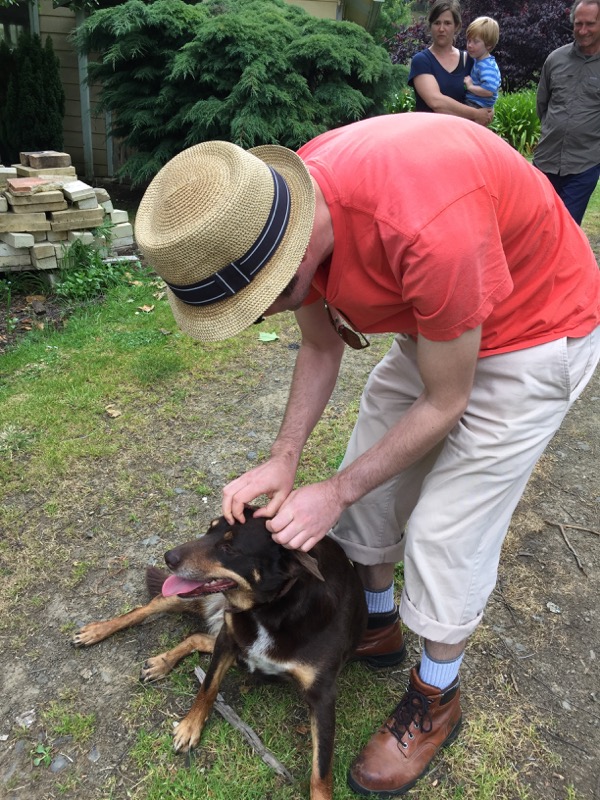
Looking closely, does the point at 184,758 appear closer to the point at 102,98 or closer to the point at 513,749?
the point at 513,749

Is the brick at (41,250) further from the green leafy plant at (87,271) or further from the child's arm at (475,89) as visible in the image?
the child's arm at (475,89)

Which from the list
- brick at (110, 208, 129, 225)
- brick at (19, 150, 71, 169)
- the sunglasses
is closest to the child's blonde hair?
brick at (110, 208, 129, 225)

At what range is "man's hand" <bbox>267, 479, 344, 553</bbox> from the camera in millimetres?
1786

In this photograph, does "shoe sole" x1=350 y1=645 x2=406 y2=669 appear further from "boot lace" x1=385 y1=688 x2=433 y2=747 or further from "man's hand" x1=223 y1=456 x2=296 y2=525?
"man's hand" x1=223 y1=456 x2=296 y2=525

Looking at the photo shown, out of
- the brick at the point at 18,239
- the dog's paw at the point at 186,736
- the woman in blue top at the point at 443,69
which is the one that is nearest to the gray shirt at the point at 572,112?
the woman in blue top at the point at 443,69

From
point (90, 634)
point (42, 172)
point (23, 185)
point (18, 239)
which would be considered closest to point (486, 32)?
point (42, 172)

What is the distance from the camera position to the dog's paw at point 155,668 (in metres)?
2.39

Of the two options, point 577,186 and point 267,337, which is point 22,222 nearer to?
point 267,337

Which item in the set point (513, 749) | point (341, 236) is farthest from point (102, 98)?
point (513, 749)

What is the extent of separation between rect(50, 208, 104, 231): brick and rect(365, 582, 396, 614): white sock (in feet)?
14.2

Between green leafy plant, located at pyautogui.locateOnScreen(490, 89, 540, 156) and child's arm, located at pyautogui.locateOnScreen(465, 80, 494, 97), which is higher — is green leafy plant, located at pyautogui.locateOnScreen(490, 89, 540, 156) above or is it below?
below

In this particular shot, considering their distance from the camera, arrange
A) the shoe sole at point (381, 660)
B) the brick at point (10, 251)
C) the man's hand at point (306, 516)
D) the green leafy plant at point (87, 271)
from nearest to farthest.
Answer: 1. the man's hand at point (306, 516)
2. the shoe sole at point (381, 660)
3. the brick at point (10, 251)
4. the green leafy plant at point (87, 271)

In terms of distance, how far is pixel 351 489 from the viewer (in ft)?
5.96

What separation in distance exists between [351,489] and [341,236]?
707 mm
